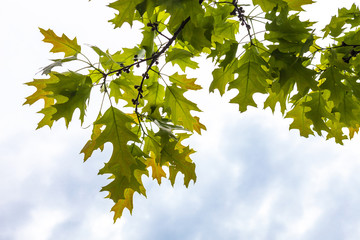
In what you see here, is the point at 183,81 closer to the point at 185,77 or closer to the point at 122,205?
the point at 185,77

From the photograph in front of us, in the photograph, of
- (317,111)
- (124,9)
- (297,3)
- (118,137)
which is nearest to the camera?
(124,9)

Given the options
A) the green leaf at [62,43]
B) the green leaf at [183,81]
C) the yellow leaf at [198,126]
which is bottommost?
the yellow leaf at [198,126]

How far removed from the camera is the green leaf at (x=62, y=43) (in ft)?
6.43

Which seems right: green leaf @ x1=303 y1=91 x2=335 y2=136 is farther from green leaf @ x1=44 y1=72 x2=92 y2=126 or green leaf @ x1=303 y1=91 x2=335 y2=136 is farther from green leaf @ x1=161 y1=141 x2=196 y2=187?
green leaf @ x1=44 y1=72 x2=92 y2=126

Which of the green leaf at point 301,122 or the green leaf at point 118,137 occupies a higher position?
the green leaf at point 301,122

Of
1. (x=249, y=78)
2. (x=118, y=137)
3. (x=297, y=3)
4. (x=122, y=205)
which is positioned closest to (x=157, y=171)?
(x=122, y=205)

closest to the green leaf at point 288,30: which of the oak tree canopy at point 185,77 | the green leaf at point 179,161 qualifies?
the oak tree canopy at point 185,77

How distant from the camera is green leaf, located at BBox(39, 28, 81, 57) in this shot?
1961 mm

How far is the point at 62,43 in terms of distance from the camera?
6.49 feet

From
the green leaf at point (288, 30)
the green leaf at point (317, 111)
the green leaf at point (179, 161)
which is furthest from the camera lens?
the green leaf at point (317, 111)

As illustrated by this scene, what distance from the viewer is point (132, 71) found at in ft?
7.06

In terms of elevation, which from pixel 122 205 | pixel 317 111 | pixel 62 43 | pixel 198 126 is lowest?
pixel 122 205

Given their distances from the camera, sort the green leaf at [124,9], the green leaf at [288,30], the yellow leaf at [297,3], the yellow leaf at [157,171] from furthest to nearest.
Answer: the yellow leaf at [157,171] < the yellow leaf at [297,3] < the green leaf at [288,30] < the green leaf at [124,9]

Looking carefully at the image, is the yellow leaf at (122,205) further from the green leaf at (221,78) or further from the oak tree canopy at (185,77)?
the green leaf at (221,78)
